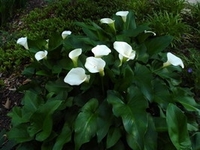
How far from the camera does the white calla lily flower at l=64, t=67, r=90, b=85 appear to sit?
2.28 metres

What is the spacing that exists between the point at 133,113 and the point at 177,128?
0.28m

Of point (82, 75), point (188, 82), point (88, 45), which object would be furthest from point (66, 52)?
point (188, 82)

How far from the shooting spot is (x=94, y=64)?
2.28 metres

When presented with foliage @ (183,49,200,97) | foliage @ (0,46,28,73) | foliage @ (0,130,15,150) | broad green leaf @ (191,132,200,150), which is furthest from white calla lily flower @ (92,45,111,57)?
foliage @ (0,46,28,73)

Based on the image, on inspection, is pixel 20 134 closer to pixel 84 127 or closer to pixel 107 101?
pixel 84 127

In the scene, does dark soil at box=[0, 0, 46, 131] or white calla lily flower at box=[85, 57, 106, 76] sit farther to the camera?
dark soil at box=[0, 0, 46, 131]

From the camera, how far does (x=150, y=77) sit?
236 cm

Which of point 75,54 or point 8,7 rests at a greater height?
point 75,54

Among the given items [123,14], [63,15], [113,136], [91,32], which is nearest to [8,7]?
[63,15]

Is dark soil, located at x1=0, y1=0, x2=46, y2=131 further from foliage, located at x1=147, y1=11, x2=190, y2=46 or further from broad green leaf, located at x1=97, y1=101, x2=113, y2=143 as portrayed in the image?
foliage, located at x1=147, y1=11, x2=190, y2=46

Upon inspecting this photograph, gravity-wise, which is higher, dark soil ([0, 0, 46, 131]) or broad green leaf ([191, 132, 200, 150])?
broad green leaf ([191, 132, 200, 150])

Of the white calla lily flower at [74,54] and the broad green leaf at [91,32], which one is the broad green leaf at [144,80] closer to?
the white calla lily flower at [74,54]

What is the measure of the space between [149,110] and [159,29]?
1431 mm

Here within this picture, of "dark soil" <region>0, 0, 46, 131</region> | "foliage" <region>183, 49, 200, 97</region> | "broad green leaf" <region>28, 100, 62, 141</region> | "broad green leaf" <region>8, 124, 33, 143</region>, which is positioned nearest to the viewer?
"broad green leaf" <region>28, 100, 62, 141</region>
